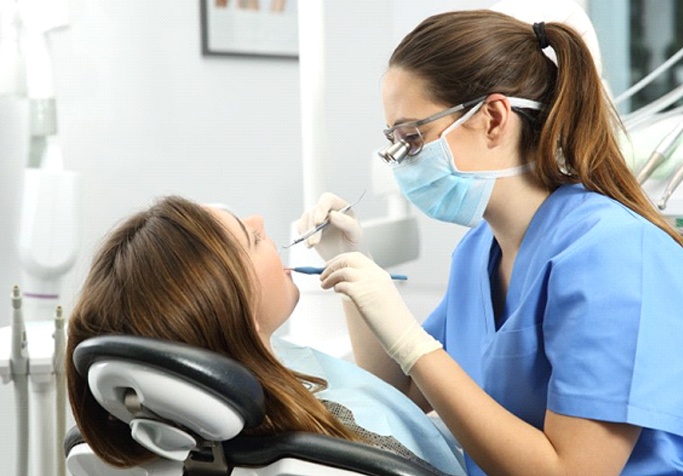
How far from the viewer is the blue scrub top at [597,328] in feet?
3.84

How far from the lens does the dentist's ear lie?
131 cm

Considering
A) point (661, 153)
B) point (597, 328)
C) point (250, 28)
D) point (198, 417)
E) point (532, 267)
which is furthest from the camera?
point (250, 28)

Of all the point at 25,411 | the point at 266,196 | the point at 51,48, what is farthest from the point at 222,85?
the point at 25,411

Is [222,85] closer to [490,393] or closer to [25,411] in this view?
[25,411]

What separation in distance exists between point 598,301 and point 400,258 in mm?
1207

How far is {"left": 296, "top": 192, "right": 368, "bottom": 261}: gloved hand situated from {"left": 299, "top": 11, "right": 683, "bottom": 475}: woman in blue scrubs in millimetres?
172

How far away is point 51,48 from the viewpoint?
2.20 m

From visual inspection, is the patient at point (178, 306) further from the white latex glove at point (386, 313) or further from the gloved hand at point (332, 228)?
the gloved hand at point (332, 228)

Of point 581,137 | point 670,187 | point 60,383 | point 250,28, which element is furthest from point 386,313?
point 250,28

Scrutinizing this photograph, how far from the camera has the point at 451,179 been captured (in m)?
1.35

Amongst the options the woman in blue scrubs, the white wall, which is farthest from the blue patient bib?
the white wall

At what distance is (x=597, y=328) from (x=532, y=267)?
0.55ft

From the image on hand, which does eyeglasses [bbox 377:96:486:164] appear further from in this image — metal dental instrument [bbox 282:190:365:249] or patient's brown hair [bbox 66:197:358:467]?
patient's brown hair [bbox 66:197:358:467]

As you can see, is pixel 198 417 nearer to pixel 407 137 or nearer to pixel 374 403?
pixel 374 403
